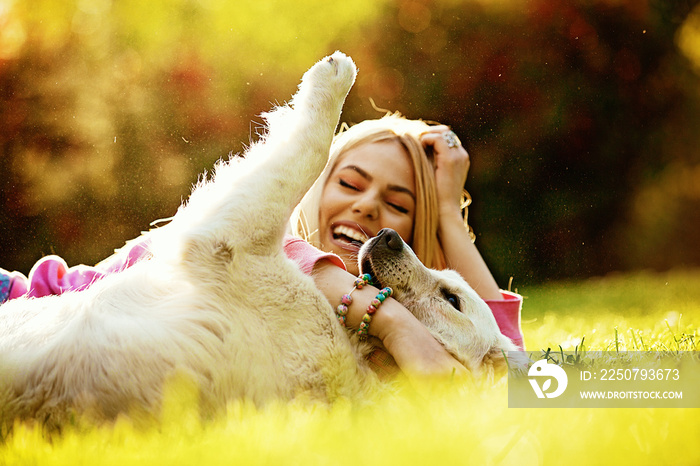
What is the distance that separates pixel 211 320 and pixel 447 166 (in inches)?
87.0

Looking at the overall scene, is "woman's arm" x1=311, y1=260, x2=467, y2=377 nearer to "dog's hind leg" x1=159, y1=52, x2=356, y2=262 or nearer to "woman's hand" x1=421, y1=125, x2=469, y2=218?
"dog's hind leg" x1=159, y1=52, x2=356, y2=262

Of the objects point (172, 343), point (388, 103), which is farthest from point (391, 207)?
point (388, 103)

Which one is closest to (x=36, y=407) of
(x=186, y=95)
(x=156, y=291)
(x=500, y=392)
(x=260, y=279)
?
(x=156, y=291)

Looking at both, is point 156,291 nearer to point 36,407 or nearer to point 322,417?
point 36,407

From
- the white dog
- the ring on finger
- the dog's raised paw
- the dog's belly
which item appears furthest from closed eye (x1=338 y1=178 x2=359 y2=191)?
the dog's belly

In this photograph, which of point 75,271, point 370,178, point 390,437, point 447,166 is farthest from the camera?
point 447,166

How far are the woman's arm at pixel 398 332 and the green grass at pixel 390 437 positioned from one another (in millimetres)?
139

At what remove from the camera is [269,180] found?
1.98 metres

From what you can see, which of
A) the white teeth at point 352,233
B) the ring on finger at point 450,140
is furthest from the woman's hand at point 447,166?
the white teeth at point 352,233

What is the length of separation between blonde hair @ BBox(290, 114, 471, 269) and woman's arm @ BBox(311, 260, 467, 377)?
1.25m

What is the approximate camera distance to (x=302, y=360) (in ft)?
6.02

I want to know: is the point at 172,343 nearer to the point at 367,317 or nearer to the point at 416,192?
the point at 367,317

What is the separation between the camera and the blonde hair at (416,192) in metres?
3.51

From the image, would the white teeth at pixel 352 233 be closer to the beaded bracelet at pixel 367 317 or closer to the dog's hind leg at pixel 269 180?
the dog's hind leg at pixel 269 180
